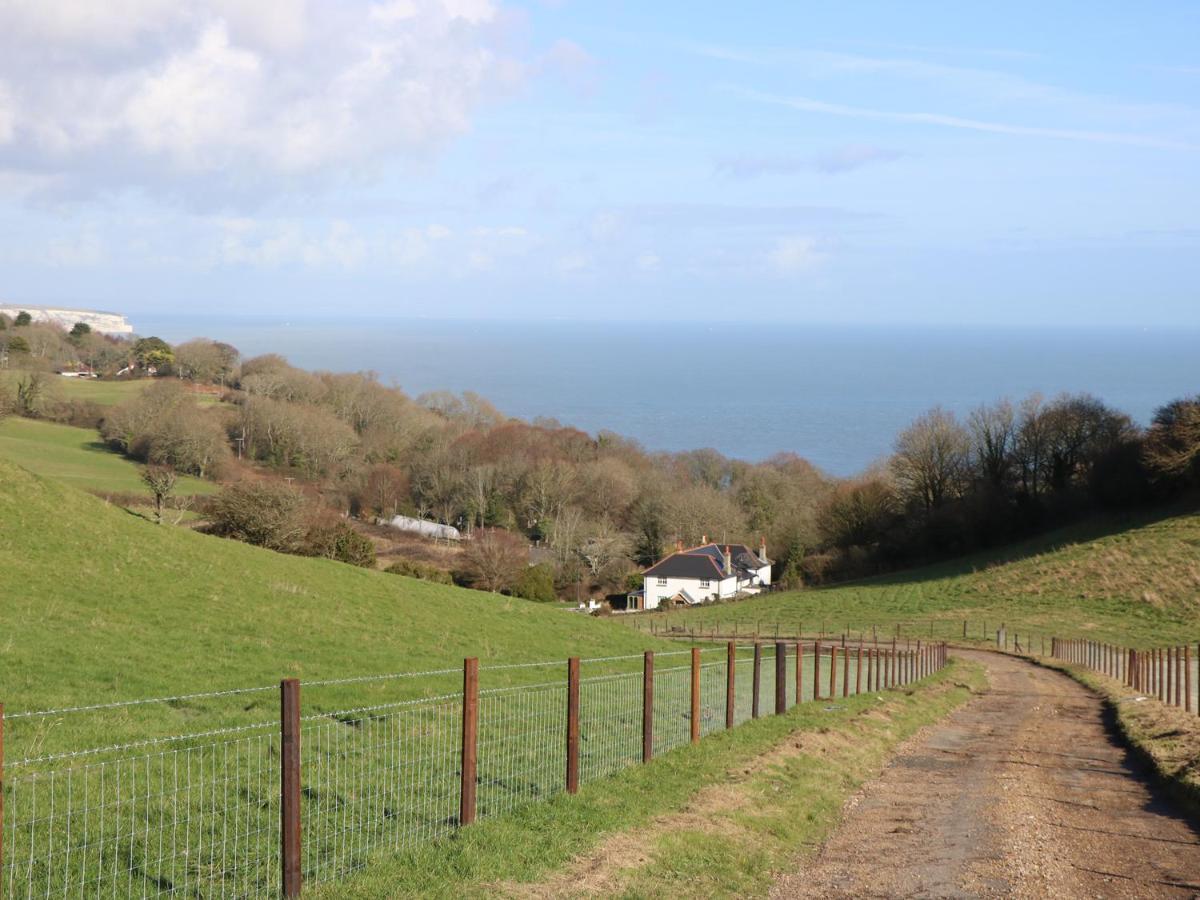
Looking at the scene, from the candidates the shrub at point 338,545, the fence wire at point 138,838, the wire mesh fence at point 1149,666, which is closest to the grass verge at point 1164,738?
the wire mesh fence at point 1149,666

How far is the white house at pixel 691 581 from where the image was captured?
82938 mm

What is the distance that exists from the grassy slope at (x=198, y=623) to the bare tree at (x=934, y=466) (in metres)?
54.7

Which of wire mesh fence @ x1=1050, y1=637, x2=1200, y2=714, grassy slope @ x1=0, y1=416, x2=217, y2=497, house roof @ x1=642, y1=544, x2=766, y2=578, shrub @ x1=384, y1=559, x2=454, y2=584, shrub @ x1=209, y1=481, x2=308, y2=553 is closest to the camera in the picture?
wire mesh fence @ x1=1050, y1=637, x2=1200, y2=714

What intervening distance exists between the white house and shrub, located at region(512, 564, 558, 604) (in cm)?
1075

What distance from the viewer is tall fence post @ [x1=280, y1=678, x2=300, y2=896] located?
23.1 ft

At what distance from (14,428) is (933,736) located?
3653 inches

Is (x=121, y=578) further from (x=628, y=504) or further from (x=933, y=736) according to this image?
(x=628, y=504)

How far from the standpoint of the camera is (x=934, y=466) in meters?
85.8

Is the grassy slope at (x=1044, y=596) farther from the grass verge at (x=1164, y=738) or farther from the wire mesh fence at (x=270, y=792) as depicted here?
the wire mesh fence at (x=270, y=792)

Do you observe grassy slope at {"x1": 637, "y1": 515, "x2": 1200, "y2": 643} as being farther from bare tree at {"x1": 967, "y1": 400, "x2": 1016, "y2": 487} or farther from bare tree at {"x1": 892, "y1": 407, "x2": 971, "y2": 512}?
bare tree at {"x1": 892, "y1": 407, "x2": 971, "y2": 512}

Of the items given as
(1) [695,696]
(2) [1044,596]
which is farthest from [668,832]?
(2) [1044,596]

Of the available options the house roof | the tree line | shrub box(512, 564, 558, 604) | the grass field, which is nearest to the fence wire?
the tree line

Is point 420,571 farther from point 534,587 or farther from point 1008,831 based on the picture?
point 1008,831

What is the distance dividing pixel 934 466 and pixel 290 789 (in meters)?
83.2
